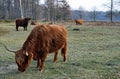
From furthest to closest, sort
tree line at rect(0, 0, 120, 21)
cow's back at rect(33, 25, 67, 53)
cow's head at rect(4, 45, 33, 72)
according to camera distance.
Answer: tree line at rect(0, 0, 120, 21) → cow's back at rect(33, 25, 67, 53) → cow's head at rect(4, 45, 33, 72)

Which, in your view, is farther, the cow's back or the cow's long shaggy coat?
the cow's back

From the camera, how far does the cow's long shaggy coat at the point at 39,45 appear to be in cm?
966

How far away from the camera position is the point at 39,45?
10.2 metres

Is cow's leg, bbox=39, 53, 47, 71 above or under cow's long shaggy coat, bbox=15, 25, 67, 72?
under

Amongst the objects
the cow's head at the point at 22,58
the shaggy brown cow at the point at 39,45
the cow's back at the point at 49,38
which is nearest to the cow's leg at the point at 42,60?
the shaggy brown cow at the point at 39,45

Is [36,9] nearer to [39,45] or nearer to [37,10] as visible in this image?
[37,10]

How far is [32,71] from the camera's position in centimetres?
1039

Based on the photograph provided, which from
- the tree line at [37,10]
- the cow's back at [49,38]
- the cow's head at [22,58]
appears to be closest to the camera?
the cow's head at [22,58]

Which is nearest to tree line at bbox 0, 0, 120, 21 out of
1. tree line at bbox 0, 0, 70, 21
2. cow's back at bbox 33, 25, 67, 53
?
tree line at bbox 0, 0, 70, 21

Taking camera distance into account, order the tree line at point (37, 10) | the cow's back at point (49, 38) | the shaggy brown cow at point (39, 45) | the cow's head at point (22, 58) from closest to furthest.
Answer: the cow's head at point (22, 58), the shaggy brown cow at point (39, 45), the cow's back at point (49, 38), the tree line at point (37, 10)

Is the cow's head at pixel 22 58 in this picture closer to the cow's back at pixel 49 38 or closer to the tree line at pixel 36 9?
the cow's back at pixel 49 38

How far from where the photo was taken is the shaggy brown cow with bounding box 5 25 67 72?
380 inches

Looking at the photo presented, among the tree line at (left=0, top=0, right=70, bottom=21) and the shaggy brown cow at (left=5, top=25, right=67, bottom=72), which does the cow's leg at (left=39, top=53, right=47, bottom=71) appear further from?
the tree line at (left=0, top=0, right=70, bottom=21)

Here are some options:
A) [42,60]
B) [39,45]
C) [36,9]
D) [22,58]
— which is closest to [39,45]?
Answer: [39,45]
